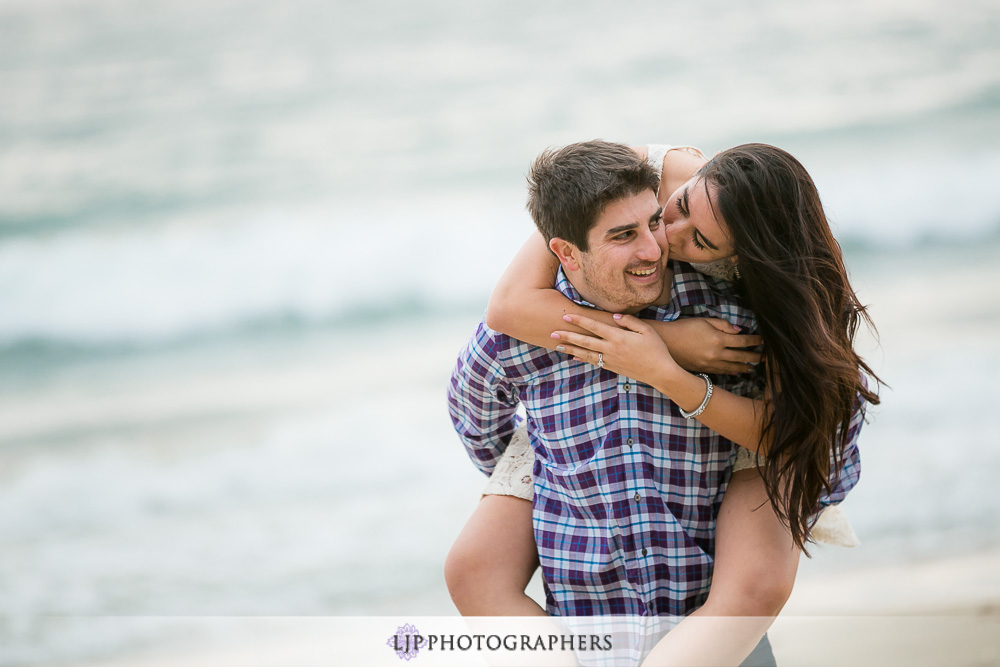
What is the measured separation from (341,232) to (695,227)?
7.87 m

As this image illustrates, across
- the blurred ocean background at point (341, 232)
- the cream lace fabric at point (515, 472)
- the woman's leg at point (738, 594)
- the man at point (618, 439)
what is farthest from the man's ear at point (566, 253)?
the blurred ocean background at point (341, 232)

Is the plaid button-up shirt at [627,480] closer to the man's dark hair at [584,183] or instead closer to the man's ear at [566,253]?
the man's ear at [566,253]

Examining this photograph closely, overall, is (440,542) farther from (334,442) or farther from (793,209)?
(793,209)

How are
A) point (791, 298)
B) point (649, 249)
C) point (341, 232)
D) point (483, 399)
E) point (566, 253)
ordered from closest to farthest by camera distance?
point (791, 298) → point (649, 249) → point (566, 253) → point (483, 399) → point (341, 232)

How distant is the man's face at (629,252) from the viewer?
76.9 inches

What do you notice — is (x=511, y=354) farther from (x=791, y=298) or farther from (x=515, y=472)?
(x=791, y=298)

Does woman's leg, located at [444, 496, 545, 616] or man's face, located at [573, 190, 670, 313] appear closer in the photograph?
man's face, located at [573, 190, 670, 313]

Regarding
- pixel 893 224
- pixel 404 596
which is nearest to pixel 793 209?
pixel 404 596

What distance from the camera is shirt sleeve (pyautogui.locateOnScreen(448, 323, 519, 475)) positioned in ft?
7.14

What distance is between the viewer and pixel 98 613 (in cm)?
503

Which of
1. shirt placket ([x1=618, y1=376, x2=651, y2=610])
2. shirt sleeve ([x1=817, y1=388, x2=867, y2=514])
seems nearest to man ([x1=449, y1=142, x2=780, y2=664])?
shirt placket ([x1=618, y1=376, x2=651, y2=610])

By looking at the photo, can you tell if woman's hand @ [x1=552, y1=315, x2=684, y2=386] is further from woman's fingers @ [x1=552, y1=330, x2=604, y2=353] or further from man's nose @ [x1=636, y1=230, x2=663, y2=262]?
man's nose @ [x1=636, y1=230, x2=663, y2=262]

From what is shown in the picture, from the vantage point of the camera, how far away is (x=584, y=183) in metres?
1.96

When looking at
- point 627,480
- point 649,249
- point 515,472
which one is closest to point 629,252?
point 649,249
